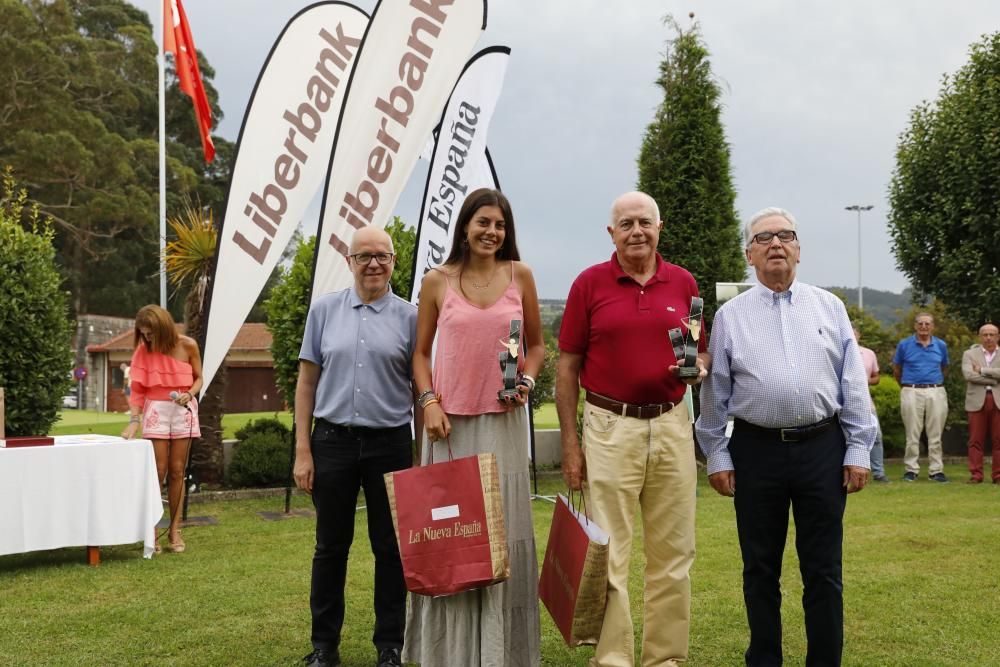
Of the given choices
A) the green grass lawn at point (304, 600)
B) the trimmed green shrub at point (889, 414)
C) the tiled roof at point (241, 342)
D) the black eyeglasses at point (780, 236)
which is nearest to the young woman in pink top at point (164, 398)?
the green grass lawn at point (304, 600)

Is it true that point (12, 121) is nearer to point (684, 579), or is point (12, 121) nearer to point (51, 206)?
point (51, 206)

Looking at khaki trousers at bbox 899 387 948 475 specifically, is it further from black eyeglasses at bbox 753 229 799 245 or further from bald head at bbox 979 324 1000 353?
black eyeglasses at bbox 753 229 799 245

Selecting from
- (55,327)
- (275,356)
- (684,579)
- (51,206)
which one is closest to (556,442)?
(275,356)

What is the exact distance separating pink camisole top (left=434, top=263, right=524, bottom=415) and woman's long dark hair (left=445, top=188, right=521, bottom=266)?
235 mm

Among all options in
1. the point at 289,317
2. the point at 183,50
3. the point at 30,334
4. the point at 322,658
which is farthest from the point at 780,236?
the point at 183,50

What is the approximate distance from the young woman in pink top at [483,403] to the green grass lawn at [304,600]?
711mm

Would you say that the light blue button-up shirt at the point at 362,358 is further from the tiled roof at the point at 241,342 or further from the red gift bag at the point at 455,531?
the tiled roof at the point at 241,342

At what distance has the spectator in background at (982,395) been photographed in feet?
33.8

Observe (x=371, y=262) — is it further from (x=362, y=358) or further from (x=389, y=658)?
(x=389, y=658)

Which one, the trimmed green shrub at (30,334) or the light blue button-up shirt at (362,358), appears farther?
the trimmed green shrub at (30,334)

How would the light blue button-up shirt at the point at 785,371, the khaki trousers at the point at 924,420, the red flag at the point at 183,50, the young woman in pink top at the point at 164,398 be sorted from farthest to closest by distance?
the red flag at the point at 183,50, the khaki trousers at the point at 924,420, the young woman in pink top at the point at 164,398, the light blue button-up shirt at the point at 785,371

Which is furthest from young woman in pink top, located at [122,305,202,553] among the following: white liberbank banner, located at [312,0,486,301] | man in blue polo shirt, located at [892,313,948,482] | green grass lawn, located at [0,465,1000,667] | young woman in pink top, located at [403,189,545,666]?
man in blue polo shirt, located at [892,313,948,482]

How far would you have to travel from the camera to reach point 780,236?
354 centimetres

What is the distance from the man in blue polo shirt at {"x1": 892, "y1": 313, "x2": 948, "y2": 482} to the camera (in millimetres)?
10859
